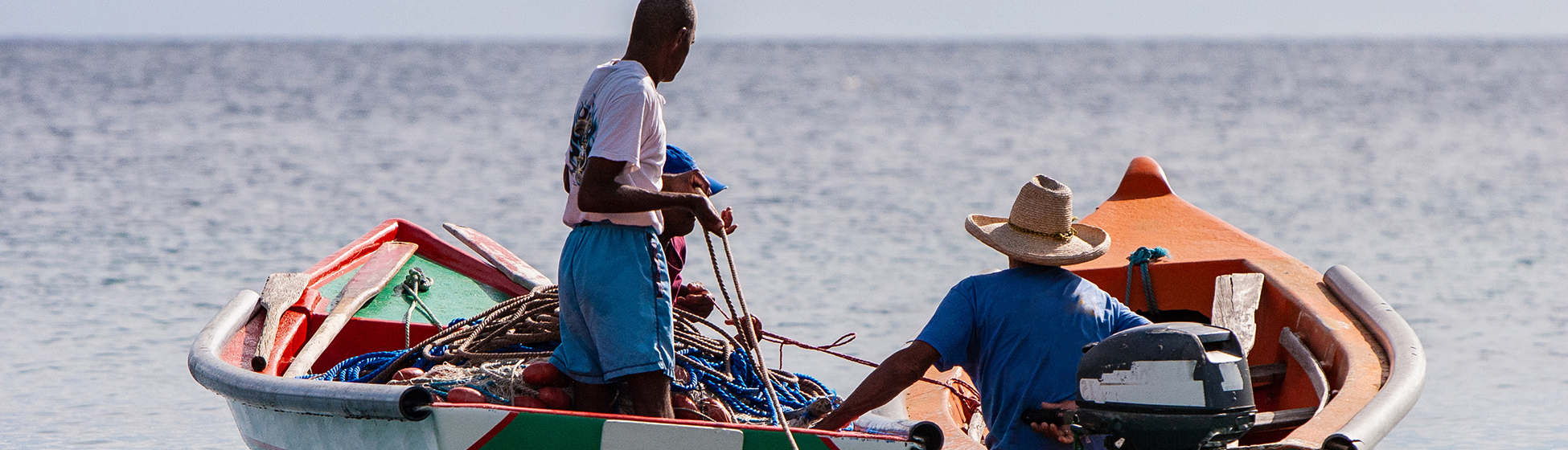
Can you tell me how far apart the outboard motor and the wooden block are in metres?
2.19

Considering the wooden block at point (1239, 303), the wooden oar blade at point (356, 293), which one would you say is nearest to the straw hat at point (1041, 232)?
the wooden block at point (1239, 303)

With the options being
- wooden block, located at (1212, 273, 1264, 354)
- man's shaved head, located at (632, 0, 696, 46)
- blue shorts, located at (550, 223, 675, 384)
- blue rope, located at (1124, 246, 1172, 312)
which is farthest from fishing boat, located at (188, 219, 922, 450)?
blue rope, located at (1124, 246, 1172, 312)

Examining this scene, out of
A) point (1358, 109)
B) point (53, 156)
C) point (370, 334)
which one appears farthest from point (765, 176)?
point (1358, 109)

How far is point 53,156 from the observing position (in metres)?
20.7

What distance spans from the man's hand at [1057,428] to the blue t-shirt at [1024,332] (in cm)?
2

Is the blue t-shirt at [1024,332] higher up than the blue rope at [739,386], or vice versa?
the blue t-shirt at [1024,332]

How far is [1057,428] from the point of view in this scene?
3783 millimetres

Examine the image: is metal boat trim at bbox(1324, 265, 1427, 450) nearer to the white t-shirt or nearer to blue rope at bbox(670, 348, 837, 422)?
blue rope at bbox(670, 348, 837, 422)

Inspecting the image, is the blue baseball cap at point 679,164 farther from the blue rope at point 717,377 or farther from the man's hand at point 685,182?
the blue rope at point 717,377

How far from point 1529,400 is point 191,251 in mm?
10246

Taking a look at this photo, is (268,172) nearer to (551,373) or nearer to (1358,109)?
(551,373)

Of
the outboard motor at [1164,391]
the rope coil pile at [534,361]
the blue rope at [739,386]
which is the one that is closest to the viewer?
the outboard motor at [1164,391]

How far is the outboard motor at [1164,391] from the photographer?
3354 mm

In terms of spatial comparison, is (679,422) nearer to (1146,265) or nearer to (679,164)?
(679,164)
